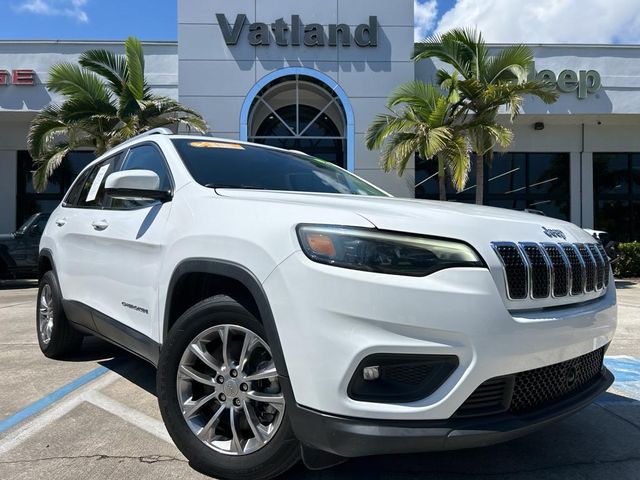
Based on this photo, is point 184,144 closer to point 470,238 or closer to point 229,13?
point 470,238

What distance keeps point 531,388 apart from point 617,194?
740 inches

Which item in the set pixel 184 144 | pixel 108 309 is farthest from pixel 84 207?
pixel 184 144

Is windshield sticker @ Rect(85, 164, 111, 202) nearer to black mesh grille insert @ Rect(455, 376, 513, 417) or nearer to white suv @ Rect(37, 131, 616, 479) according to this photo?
white suv @ Rect(37, 131, 616, 479)

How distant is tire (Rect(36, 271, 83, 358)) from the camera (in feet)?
14.8

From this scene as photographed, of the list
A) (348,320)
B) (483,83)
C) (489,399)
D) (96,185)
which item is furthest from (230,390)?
(483,83)

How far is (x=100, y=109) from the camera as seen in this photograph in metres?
12.5

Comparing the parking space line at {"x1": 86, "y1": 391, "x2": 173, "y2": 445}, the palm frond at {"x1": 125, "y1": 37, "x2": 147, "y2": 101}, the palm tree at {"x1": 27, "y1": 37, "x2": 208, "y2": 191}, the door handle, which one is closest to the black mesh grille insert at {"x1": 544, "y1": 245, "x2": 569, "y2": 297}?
the parking space line at {"x1": 86, "y1": 391, "x2": 173, "y2": 445}

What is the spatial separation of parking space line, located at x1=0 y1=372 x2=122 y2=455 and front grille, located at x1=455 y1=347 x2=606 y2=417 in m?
2.53

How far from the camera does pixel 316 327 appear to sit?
6.63 ft

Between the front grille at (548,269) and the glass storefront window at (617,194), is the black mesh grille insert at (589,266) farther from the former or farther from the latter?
the glass storefront window at (617,194)

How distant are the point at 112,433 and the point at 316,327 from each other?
184 cm

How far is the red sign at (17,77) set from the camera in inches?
599

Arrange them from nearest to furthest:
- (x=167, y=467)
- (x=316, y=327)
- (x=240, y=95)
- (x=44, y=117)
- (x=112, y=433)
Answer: (x=316, y=327)
(x=167, y=467)
(x=112, y=433)
(x=44, y=117)
(x=240, y=95)

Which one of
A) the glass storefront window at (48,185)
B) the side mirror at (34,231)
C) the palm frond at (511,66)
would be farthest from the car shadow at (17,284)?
the palm frond at (511,66)
